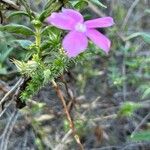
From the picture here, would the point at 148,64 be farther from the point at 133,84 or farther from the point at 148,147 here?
the point at 148,147

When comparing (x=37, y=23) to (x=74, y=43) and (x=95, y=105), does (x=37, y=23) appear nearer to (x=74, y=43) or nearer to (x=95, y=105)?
(x=74, y=43)

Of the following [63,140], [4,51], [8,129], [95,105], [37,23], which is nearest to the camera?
[37,23]

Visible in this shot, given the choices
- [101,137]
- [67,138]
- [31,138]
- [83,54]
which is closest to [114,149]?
[101,137]

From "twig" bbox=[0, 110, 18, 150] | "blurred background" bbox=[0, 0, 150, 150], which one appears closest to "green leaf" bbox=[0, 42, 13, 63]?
"blurred background" bbox=[0, 0, 150, 150]

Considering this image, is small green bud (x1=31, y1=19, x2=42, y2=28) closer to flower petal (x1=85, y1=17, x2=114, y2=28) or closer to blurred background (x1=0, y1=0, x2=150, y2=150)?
flower petal (x1=85, y1=17, x2=114, y2=28)

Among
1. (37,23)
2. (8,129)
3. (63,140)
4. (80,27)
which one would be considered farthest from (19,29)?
(63,140)

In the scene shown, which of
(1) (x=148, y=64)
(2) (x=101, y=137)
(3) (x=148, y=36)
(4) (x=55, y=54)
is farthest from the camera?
(1) (x=148, y=64)

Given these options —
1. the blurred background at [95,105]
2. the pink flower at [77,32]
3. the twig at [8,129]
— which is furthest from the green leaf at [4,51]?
the pink flower at [77,32]
